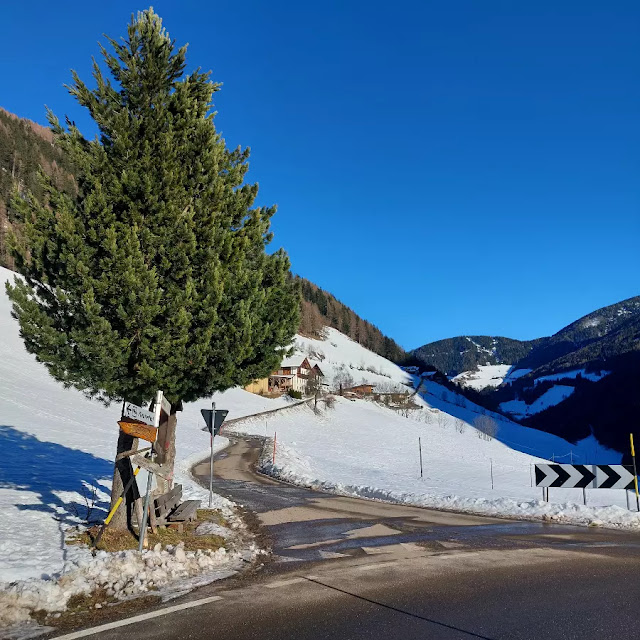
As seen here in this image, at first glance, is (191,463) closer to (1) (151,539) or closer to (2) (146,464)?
(1) (151,539)

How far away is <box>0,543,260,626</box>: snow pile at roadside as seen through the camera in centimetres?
571

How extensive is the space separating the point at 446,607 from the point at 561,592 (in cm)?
179

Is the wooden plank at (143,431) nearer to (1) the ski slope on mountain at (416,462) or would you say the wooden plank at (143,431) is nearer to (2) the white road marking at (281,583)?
(2) the white road marking at (281,583)

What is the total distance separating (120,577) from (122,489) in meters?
2.75

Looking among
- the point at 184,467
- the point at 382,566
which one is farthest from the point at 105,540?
the point at 184,467

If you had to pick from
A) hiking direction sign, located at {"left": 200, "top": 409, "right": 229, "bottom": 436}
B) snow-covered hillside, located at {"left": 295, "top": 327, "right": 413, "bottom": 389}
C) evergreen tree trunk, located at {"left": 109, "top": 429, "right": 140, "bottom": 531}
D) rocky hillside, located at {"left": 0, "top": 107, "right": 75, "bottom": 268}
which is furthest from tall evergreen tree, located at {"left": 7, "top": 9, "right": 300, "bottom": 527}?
snow-covered hillside, located at {"left": 295, "top": 327, "right": 413, "bottom": 389}

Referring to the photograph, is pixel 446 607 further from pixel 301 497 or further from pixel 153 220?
pixel 301 497

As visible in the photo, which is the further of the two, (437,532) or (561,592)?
(437,532)

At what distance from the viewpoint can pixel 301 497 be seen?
1717 centimetres

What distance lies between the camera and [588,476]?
14.6 metres

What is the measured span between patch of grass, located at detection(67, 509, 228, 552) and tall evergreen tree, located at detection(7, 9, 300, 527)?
2.77 feet

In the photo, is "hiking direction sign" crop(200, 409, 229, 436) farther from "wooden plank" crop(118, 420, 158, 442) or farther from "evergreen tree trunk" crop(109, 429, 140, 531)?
"wooden plank" crop(118, 420, 158, 442)

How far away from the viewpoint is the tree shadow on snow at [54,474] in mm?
11147

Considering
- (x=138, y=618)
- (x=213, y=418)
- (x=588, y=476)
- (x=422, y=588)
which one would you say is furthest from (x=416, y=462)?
(x=138, y=618)
